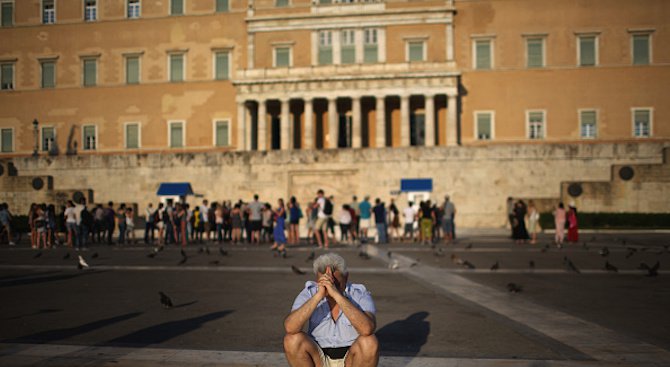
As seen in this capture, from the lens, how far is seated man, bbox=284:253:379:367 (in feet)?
15.1

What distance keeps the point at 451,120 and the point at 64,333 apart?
40.1 meters

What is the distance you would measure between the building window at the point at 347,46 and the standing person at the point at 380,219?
25894 mm

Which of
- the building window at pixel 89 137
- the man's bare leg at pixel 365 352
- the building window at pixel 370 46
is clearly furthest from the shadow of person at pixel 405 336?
the building window at pixel 89 137

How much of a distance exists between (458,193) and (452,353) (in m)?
29.8

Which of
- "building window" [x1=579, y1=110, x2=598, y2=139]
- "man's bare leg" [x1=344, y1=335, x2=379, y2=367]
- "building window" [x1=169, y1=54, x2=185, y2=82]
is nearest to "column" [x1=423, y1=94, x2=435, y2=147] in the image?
"building window" [x1=579, y1=110, x2=598, y2=139]

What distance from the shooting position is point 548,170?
35.3 meters

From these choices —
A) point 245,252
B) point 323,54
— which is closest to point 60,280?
point 245,252

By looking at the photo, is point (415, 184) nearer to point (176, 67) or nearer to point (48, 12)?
point (176, 67)

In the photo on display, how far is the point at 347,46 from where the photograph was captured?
4856 cm

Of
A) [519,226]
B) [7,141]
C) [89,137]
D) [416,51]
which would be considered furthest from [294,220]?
[7,141]

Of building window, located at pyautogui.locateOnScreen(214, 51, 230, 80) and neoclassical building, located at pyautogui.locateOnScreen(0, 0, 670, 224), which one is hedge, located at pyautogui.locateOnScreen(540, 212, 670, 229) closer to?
neoclassical building, located at pyautogui.locateOnScreen(0, 0, 670, 224)

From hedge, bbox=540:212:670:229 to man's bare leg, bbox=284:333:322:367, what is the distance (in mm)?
28712

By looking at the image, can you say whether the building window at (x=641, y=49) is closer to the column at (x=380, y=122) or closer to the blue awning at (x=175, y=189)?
the column at (x=380, y=122)

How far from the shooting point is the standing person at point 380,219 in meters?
24.3
